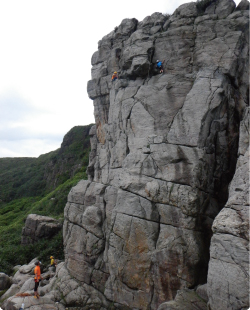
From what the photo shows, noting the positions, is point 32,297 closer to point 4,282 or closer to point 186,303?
point 4,282

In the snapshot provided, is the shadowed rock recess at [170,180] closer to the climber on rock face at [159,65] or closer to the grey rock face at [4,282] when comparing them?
the climber on rock face at [159,65]

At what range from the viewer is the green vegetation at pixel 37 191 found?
31641mm

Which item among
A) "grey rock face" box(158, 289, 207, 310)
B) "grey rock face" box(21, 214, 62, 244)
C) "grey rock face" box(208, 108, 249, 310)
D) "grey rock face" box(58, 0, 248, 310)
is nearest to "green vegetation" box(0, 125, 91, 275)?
"grey rock face" box(21, 214, 62, 244)

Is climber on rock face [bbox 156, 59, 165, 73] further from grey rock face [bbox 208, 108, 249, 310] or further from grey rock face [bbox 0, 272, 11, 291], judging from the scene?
grey rock face [bbox 0, 272, 11, 291]

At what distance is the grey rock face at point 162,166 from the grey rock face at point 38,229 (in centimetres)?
1158

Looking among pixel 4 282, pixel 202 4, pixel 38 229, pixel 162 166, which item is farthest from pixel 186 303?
pixel 38 229

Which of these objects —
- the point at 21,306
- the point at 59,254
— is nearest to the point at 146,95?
the point at 21,306

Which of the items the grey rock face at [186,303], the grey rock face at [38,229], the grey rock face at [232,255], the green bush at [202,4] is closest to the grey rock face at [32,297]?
the grey rock face at [186,303]

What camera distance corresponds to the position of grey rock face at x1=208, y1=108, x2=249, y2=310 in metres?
11.0

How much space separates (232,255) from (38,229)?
2777 cm

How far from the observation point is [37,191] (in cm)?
6869

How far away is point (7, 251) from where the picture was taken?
32.6 m

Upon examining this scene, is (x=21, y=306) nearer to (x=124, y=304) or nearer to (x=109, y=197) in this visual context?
(x=124, y=304)

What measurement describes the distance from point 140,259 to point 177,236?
9.75 feet
